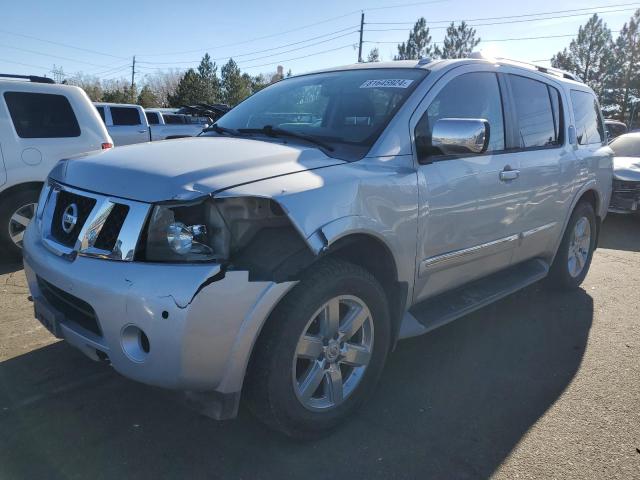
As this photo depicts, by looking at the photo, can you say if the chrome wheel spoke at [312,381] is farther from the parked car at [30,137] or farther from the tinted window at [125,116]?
the tinted window at [125,116]

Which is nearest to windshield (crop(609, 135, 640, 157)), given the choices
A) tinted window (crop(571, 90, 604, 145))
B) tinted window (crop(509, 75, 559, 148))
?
tinted window (crop(571, 90, 604, 145))

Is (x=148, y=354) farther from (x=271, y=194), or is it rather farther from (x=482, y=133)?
(x=482, y=133)

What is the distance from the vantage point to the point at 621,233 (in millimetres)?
8508

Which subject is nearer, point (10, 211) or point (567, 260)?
point (567, 260)

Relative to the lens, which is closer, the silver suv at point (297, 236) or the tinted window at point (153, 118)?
the silver suv at point (297, 236)

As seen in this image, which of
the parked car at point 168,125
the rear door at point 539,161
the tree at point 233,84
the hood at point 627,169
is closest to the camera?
the rear door at point 539,161

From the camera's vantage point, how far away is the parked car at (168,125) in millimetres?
16094

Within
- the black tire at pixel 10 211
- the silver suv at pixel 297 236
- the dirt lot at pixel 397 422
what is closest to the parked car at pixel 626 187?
the dirt lot at pixel 397 422

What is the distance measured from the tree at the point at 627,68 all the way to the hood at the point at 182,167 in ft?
176

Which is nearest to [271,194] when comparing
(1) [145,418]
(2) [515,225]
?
(1) [145,418]

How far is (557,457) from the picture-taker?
2611 millimetres

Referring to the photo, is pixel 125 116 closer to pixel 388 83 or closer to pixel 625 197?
pixel 625 197

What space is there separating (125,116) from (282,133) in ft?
41.1

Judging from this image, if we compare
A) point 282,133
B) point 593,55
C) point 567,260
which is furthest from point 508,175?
point 593,55
